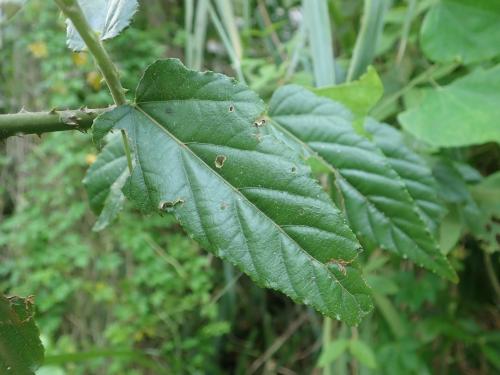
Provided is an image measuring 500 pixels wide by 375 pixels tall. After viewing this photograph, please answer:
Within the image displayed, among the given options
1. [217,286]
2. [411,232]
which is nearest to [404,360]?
[411,232]

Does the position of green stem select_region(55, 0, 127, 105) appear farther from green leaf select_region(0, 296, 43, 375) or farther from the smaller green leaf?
the smaller green leaf

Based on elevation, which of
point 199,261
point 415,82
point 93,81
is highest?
point 415,82

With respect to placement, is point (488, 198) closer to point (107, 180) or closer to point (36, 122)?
point (107, 180)

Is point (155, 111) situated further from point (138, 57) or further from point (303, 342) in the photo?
point (138, 57)

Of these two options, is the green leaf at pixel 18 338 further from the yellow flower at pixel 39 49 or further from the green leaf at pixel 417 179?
the yellow flower at pixel 39 49

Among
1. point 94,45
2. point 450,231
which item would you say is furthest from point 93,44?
point 450,231

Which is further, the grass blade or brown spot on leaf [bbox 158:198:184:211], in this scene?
the grass blade

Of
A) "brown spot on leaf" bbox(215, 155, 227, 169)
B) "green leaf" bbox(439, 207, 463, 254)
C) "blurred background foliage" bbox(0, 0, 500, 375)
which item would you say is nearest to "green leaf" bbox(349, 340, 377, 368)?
"blurred background foliage" bbox(0, 0, 500, 375)
